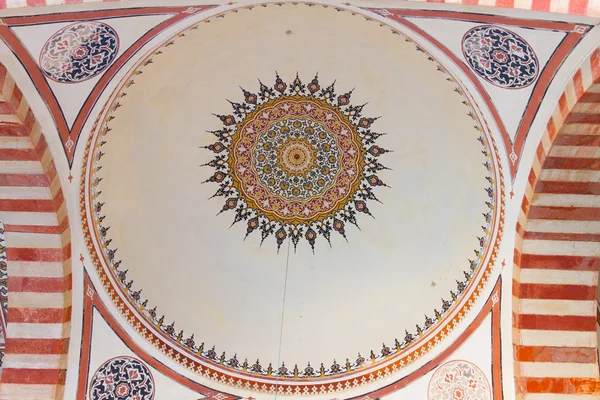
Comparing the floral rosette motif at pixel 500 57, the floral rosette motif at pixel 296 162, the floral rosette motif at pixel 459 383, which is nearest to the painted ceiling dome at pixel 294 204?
the floral rosette motif at pixel 296 162

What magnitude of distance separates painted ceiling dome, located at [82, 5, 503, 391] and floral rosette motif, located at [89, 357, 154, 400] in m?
0.33

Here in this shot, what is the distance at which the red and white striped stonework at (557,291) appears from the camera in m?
6.89

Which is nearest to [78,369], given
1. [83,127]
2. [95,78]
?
[83,127]

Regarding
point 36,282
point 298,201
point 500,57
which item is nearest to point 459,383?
point 298,201

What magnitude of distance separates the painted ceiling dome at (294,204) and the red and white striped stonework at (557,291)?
1.21 feet

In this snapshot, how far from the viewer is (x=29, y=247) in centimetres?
710

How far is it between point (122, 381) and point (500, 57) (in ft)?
14.6

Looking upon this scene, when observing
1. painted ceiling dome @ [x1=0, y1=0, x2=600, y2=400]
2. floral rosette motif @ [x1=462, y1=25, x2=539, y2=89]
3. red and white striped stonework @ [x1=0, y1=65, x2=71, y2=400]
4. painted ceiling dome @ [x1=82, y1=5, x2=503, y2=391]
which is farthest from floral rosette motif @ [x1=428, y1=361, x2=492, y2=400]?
red and white striped stonework @ [x1=0, y1=65, x2=71, y2=400]

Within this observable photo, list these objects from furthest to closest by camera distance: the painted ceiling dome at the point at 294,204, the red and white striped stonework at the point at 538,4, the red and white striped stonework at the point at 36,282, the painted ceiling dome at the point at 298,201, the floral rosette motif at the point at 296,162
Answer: the floral rosette motif at the point at 296,162 → the painted ceiling dome at the point at 294,204 → the red and white striped stonework at the point at 36,282 → the painted ceiling dome at the point at 298,201 → the red and white striped stonework at the point at 538,4

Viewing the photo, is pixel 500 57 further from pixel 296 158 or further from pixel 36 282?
pixel 36 282

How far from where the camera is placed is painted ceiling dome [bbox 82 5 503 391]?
715cm

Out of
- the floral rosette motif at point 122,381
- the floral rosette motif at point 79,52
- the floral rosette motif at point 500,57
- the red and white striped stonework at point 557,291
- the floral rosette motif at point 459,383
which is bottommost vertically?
the floral rosette motif at point 122,381

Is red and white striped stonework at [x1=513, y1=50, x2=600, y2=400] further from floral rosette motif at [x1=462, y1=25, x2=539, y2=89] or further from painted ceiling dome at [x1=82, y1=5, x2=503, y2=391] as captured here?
floral rosette motif at [x1=462, y1=25, x2=539, y2=89]

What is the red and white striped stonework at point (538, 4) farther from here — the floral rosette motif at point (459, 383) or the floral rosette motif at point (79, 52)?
the floral rosette motif at point (459, 383)
